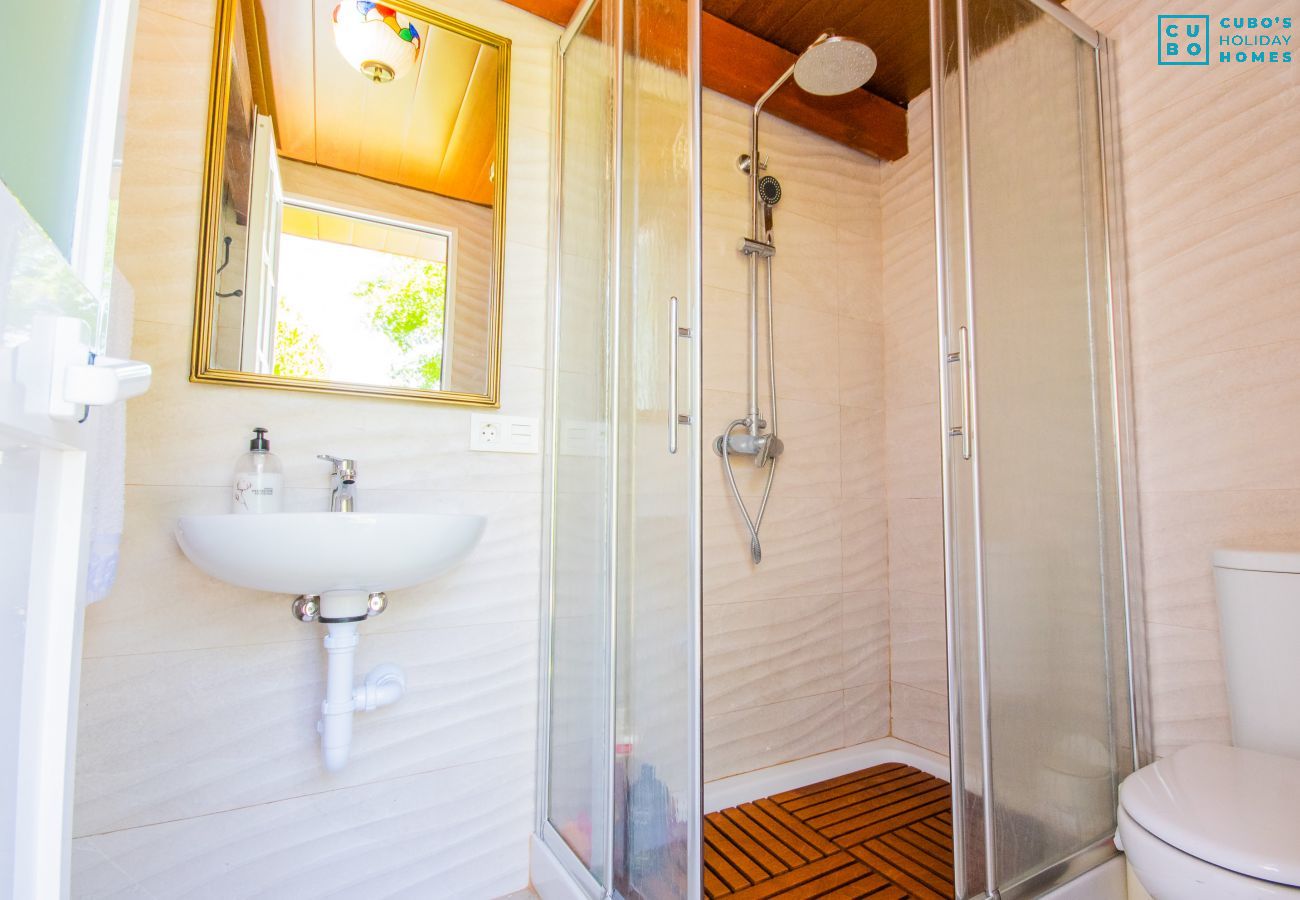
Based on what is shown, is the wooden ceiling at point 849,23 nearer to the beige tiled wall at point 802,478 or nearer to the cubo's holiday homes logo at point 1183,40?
the beige tiled wall at point 802,478

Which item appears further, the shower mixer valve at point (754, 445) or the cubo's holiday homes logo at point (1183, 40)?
the shower mixer valve at point (754, 445)

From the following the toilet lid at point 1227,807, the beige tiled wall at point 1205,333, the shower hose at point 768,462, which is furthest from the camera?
the shower hose at point 768,462

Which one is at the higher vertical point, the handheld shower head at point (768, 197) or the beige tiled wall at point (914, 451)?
the handheld shower head at point (768, 197)

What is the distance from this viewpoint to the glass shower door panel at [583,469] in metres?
1.37

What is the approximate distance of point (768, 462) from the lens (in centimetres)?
209

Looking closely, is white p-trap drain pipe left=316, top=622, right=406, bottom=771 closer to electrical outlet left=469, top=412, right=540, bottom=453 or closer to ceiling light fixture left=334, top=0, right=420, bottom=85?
electrical outlet left=469, top=412, right=540, bottom=453

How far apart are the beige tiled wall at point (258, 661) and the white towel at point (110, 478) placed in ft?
0.54

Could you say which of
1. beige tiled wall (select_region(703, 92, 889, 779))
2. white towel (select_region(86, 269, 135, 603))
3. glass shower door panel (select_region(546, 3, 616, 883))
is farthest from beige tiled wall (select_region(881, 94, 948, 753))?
white towel (select_region(86, 269, 135, 603))

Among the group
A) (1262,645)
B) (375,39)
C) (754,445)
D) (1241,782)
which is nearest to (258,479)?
(375,39)

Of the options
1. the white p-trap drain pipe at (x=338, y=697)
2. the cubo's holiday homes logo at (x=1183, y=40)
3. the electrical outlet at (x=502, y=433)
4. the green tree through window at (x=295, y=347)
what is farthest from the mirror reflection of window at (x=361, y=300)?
the cubo's holiday homes logo at (x=1183, y=40)

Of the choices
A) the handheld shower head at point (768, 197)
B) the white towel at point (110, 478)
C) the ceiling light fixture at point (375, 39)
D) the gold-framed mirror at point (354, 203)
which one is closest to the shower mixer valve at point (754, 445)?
the handheld shower head at point (768, 197)

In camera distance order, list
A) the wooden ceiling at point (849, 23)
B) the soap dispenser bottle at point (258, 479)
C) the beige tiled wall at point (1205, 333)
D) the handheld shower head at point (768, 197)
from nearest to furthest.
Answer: the soap dispenser bottle at point (258, 479) < the beige tiled wall at point (1205, 333) < the wooden ceiling at point (849, 23) < the handheld shower head at point (768, 197)

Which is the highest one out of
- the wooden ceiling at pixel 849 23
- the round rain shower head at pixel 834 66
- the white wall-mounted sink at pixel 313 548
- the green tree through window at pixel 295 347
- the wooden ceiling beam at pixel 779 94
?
the wooden ceiling at pixel 849 23

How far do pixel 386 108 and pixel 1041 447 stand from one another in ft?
5.50
